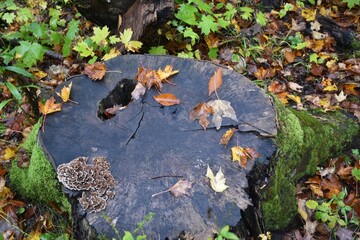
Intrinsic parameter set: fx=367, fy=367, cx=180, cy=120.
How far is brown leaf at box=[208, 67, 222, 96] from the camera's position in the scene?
9.07 ft

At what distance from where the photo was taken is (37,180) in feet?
9.32

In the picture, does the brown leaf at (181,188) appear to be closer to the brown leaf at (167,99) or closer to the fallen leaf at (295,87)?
the brown leaf at (167,99)

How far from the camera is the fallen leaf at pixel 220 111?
103 inches

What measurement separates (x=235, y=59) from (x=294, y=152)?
1.71 m

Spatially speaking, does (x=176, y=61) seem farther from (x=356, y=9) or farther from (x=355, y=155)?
(x=356, y=9)

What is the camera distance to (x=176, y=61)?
2957 mm

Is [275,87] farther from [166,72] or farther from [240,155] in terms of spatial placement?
[240,155]

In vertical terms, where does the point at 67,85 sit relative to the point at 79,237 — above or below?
above

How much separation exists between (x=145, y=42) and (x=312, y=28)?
228cm

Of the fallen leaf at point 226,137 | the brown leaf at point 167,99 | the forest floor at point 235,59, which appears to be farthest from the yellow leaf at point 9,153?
the fallen leaf at point 226,137

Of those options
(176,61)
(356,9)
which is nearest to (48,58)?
(176,61)

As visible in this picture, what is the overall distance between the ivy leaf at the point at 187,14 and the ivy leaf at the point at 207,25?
0.30ft

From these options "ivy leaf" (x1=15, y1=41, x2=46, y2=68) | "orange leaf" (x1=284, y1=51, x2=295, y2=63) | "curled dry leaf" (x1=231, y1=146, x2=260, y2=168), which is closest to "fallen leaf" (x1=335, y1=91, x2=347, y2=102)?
"orange leaf" (x1=284, y1=51, x2=295, y2=63)

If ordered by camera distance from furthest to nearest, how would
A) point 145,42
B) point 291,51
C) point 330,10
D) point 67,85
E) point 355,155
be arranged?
1. point 330,10
2. point 291,51
3. point 145,42
4. point 355,155
5. point 67,85
